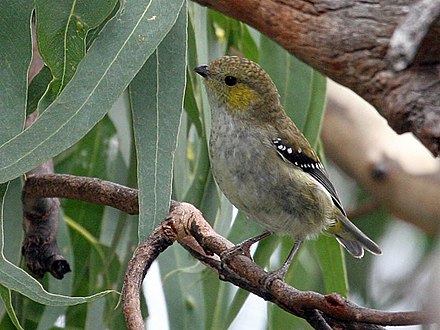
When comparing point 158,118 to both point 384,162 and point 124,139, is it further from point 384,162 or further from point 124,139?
point 384,162

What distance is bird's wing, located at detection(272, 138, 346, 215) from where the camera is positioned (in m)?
2.24

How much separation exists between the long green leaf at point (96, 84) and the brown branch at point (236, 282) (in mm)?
243

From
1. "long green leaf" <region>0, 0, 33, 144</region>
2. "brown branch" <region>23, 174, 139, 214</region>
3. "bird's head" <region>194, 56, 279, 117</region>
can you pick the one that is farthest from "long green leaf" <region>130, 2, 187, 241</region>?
"bird's head" <region>194, 56, 279, 117</region>

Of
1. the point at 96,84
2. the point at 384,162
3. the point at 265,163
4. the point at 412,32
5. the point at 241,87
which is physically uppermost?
the point at 412,32

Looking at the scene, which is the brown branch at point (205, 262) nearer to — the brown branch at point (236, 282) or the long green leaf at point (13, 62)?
the brown branch at point (236, 282)

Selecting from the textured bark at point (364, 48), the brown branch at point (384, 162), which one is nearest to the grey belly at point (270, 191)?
the textured bark at point (364, 48)

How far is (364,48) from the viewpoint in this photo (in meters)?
1.86

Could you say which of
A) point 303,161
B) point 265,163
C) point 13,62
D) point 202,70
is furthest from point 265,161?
point 13,62

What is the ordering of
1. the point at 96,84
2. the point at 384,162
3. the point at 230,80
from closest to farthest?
the point at 96,84 < the point at 230,80 < the point at 384,162

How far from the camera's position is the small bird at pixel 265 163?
2.11 metres

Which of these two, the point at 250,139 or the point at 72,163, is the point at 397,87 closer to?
the point at 250,139

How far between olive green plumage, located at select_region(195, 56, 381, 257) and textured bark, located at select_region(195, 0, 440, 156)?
1.02 ft

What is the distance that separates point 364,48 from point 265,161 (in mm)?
444

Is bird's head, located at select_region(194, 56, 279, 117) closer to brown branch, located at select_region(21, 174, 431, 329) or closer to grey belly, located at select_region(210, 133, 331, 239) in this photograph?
grey belly, located at select_region(210, 133, 331, 239)
